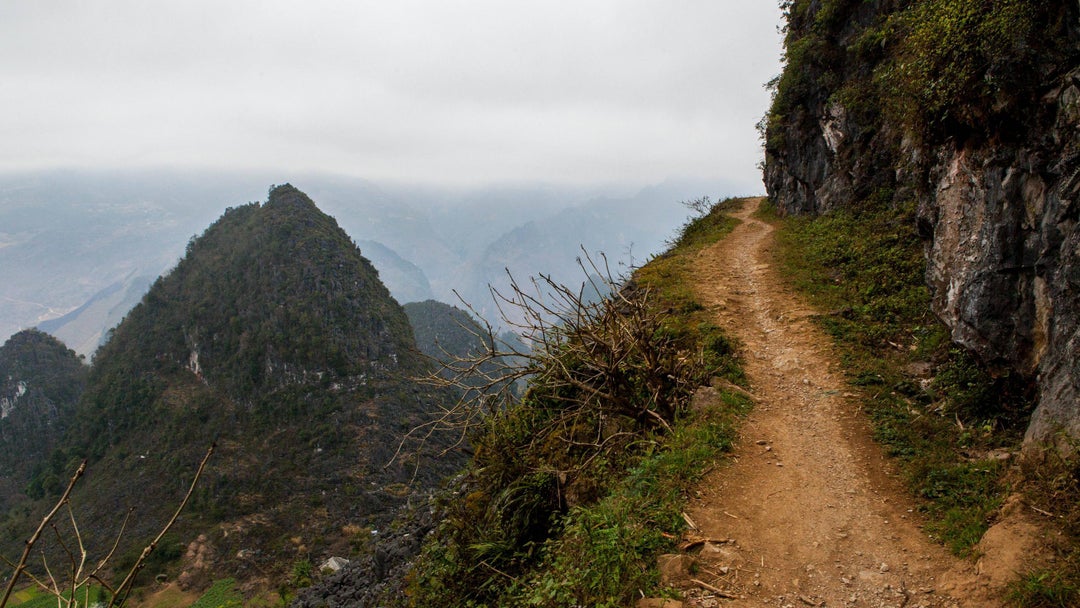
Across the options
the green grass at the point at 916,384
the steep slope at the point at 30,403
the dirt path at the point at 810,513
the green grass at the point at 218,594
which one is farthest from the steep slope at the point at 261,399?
the dirt path at the point at 810,513

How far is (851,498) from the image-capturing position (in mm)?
5008

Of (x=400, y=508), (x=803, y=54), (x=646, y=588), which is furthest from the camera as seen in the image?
(x=400, y=508)

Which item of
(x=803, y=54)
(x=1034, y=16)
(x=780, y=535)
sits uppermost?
(x=803, y=54)

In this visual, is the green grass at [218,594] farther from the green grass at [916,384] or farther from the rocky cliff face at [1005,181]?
the rocky cliff face at [1005,181]

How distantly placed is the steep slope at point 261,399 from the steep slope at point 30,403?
8.75m

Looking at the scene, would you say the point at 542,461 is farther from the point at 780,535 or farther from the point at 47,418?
the point at 47,418

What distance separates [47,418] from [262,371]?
32099 mm

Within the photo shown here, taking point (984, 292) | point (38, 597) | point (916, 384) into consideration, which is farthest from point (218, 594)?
point (984, 292)

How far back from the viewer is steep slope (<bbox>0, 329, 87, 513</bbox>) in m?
58.6

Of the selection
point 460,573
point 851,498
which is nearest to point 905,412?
point 851,498

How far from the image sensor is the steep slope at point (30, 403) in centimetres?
5859

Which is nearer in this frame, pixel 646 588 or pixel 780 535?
pixel 646 588

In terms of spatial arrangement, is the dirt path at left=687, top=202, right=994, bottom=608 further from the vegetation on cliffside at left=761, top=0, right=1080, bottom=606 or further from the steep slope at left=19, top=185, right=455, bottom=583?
the steep slope at left=19, top=185, right=455, bottom=583

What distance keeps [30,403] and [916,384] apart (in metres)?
87.5
